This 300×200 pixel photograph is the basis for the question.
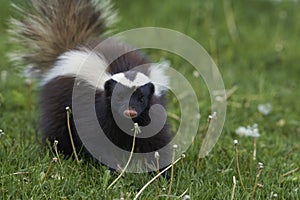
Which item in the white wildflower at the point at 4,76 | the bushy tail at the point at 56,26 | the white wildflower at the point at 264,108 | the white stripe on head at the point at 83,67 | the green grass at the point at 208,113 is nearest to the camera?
the green grass at the point at 208,113

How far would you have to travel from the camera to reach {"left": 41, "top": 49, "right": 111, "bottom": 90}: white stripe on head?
4262 millimetres

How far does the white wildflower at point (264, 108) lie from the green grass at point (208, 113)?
0.21 feet

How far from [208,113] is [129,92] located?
6.33 ft

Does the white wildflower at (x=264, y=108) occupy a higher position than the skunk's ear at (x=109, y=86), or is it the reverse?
the skunk's ear at (x=109, y=86)

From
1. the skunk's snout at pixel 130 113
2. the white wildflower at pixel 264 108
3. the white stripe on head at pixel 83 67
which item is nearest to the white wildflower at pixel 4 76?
the white stripe on head at pixel 83 67

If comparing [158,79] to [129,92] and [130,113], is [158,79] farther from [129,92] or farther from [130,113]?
[130,113]

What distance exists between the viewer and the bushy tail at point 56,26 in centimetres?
Result: 485

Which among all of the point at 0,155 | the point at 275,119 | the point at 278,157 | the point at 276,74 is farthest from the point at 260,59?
the point at 0,155

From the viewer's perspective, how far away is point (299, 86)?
22.3ft

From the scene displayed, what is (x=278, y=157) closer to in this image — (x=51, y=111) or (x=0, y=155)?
(x=51, y=111)

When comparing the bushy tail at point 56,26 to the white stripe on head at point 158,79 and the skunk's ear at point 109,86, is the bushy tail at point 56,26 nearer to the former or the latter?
the white stripe on head at point 158,79

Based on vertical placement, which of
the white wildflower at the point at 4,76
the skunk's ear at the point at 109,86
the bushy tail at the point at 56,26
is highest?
the bushy tail at the point at 56,26

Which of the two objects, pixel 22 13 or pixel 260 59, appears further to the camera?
pixel 260 59

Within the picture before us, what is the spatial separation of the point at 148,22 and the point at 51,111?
3373 millimetres
